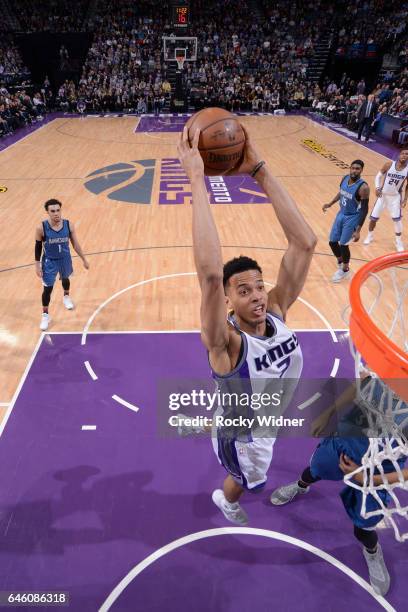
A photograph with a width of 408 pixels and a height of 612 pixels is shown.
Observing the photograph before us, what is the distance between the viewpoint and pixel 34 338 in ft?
17.1

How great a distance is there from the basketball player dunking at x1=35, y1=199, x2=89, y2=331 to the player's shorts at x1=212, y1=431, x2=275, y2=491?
331 centimetres

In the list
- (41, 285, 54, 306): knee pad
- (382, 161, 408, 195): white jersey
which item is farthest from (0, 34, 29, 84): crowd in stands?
(382, 161, 408, 195): white jersey

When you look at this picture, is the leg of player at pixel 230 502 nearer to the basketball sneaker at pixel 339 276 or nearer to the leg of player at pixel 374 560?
the leg of player at pixel 374 560

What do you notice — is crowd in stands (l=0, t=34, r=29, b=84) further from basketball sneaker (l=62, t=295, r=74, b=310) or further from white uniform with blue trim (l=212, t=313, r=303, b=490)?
white uniform with blue trim (l=212, t=313, r=303, b=490)

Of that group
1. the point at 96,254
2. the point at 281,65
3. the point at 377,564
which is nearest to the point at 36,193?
the point at 96,254

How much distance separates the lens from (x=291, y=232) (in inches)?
87.0

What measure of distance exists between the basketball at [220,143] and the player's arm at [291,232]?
→ 20 cm

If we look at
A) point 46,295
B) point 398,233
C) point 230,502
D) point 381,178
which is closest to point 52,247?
point 46,295

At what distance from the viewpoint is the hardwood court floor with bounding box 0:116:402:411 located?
5.61 meters

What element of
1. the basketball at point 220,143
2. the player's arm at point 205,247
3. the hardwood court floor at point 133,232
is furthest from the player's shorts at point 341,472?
the hardwood court floor at point 133,232

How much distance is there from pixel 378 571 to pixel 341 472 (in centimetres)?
66

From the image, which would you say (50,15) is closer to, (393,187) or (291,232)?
(393,187)

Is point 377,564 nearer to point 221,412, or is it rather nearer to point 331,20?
point 221,412

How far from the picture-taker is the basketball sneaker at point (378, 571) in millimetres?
2771
